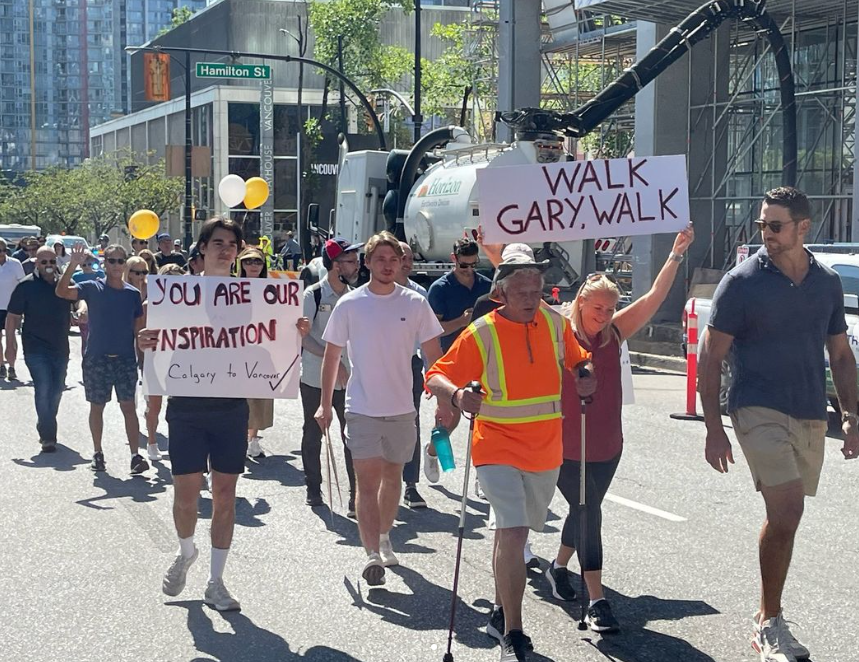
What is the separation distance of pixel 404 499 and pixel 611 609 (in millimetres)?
3155

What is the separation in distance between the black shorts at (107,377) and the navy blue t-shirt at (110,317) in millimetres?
56

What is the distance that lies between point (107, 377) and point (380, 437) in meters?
4.21

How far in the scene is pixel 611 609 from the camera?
611 centimetres

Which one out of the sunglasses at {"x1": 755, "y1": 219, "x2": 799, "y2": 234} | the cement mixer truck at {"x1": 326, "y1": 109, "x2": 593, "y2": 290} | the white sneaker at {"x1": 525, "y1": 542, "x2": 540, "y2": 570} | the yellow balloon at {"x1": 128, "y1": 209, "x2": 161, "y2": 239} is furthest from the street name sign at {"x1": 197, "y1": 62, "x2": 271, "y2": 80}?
the sunglasses at {"x1": 755, "y1": 219, "x2": 799, "y2": 234}

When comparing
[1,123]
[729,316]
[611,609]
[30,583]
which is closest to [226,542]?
[30,583]

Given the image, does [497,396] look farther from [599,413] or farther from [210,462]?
[210,462]

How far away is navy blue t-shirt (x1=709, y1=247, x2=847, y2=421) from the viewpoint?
543 cm

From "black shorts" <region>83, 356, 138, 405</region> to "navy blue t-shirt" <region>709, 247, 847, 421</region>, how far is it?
19.9 feet

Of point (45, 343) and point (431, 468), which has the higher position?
point (45, 343)

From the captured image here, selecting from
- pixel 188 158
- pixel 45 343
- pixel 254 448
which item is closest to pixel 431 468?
pixel 254 448

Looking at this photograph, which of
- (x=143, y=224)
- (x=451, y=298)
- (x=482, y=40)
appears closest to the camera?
(x=451, y=298)

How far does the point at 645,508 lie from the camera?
344 inches

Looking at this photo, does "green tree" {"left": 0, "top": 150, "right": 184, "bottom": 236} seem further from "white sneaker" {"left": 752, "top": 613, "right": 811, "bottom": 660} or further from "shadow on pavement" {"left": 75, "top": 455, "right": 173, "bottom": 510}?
"white sneaker" {"left": 752, "top": 613, "right": 811, "bottom": 660}

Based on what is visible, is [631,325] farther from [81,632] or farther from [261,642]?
[81,632]
